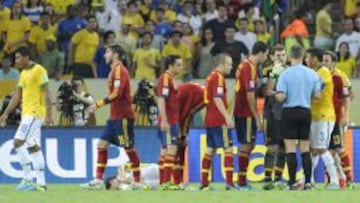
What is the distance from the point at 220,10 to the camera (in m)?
31.6

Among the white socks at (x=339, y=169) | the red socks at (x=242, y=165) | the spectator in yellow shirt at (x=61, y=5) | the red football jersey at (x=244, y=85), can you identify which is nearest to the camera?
the red football jersey at (x=244, y=85)

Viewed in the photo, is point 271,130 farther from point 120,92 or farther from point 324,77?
point 120,92

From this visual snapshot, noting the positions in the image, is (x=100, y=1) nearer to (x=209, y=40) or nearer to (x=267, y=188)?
(x=209, y=40)

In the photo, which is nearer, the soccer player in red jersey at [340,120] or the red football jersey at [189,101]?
the soccer player in red jersey at [340,120]

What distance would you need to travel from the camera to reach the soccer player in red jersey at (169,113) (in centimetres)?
2295

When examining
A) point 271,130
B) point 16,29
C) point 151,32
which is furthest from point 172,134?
point 16,29

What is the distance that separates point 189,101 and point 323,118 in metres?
2.24

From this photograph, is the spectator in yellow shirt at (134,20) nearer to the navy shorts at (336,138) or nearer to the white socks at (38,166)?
the navy shorts at (336,138)

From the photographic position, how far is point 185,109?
2380 centimetres

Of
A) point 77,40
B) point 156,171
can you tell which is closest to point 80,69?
point 77,40

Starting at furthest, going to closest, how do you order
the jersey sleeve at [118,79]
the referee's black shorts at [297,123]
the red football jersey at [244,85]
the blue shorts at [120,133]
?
the blue shorts at [120,133]
the jersey sleeve at [118,79]
the red football jersey at [244,85]
the referee's black shorts at [297,123]

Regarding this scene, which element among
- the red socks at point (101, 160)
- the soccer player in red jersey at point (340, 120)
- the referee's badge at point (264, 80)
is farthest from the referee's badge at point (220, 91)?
the red socks at point (101, 160)

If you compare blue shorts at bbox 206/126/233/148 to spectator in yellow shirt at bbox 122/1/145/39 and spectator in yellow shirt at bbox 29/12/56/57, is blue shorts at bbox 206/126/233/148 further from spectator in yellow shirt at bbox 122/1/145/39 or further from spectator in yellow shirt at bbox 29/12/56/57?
spectator in yellow shirt at bbox 29/12/56/57

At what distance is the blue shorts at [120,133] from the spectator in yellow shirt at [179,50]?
25.3 feet
